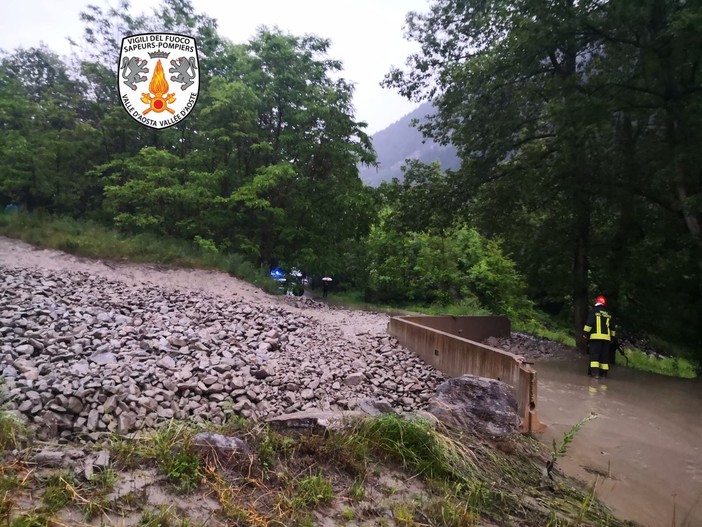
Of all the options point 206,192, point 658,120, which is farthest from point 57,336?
point 658,120

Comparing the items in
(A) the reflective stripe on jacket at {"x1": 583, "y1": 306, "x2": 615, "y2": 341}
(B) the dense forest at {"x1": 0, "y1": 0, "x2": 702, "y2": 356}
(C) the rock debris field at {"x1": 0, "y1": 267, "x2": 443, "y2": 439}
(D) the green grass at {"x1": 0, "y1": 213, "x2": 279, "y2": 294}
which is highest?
(B) the dense forest at {"x1": 0, "y1": 0, "x2": 702, "y2": 356}

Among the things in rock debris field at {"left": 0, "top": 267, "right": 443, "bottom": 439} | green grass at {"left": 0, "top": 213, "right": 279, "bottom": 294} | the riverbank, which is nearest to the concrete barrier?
rock debris field at {"left": 0, "top": 267, "right": 443, "bottom": 439}

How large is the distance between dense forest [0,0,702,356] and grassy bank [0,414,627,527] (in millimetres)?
8027

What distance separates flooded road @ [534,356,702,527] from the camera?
4305mm

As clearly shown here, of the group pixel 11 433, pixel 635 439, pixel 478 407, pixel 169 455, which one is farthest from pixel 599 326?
pixel 11 433

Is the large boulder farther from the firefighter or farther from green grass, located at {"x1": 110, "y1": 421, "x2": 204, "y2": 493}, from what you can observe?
the firefighter

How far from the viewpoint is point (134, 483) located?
2.97 metres

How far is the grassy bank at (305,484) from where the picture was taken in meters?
2.70

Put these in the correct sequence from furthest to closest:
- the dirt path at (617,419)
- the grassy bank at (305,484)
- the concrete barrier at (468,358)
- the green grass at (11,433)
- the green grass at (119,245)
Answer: the green grass at (119,245), the concrete barrier at (468,358), the dirt path at (617,419), the green grass at (11,433), the grassy bank at (305,484)

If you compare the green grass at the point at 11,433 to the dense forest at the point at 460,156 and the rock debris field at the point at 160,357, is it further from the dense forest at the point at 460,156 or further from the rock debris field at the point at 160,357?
the dense forest at the point at 460,156

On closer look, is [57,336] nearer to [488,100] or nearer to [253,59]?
[488,100]

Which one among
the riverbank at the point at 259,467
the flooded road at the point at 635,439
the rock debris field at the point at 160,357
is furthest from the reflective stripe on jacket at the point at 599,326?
the riverbank at the point at 259,467

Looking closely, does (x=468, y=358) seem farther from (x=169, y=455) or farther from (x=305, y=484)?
(x=169, y=455)

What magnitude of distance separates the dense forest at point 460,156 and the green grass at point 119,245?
0.64m
